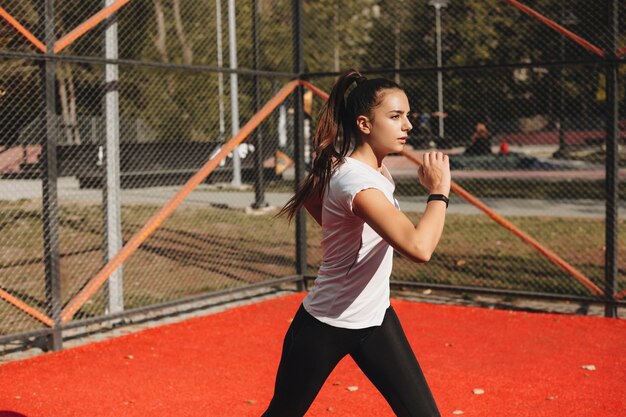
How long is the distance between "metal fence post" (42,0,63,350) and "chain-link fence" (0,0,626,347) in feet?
0.05

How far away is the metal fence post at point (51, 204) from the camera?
707 cm

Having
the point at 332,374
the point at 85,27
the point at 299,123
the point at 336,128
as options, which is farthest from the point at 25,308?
the point at 336,128

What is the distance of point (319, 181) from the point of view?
3.46m

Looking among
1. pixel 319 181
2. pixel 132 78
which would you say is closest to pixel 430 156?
pixel 319 181

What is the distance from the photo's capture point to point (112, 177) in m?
8.05

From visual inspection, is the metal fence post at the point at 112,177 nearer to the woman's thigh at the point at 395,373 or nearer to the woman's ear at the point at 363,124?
the woman's ear at the point at 363,124

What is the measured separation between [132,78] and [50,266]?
21.4 m

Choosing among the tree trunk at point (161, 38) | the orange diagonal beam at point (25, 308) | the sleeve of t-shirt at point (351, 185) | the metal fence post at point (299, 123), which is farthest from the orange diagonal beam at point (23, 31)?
the tree trunk at point (161, 38)

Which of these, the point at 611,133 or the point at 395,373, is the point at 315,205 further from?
the point at 611,133

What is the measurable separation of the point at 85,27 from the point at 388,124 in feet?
14.6

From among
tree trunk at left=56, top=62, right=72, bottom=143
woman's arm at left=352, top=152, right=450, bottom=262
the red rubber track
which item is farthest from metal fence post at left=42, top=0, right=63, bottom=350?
tree trunk at left=56, top=62, right=72, bottom=143

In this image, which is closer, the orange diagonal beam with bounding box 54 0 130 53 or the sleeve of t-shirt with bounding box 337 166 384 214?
the sleeve of t-shirt with bounding box 337 166 384 214

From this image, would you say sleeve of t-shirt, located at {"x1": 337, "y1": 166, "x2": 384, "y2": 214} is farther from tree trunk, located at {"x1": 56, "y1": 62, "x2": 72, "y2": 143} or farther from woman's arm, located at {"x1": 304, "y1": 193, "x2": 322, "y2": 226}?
tree trunk, located at {"x1": 56, "y1": 62, "x2": 72, "y2": 143}

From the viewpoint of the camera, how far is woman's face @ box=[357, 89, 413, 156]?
342 centimetres
